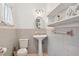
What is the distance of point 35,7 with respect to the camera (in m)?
1.46

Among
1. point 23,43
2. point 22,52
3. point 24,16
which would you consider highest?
point 24,16

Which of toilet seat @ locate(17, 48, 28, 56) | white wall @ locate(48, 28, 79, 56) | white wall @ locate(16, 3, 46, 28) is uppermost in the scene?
white wall @ locate(16, 3, 46, 28)

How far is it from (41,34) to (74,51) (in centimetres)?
47

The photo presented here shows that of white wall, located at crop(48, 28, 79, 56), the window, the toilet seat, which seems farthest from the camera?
the window

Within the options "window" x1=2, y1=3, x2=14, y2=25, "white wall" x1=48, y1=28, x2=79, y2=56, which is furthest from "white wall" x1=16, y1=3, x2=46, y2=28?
"white wall" x1=48, y1=28, x2=79, y2=56

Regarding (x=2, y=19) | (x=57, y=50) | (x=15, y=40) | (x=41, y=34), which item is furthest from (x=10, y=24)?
(x=57, y=50)

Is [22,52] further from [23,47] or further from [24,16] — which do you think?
[24,16]

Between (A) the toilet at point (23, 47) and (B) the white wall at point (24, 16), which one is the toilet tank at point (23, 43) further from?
(B) the white wall at point (24, 16)

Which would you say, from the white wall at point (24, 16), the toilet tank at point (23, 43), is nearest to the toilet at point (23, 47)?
the toilet tank at point (23, 43)

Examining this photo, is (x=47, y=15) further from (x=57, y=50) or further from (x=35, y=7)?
(x=57, y=50)

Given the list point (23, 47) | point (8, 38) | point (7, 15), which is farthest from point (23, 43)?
point (7, 15)

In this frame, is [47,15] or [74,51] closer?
[74,51]

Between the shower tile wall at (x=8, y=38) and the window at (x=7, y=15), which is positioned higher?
the window at (x=7, y=15)

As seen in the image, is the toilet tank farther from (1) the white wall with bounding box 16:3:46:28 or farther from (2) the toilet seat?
(1) the white wall with bounding box 16:3:46:28
